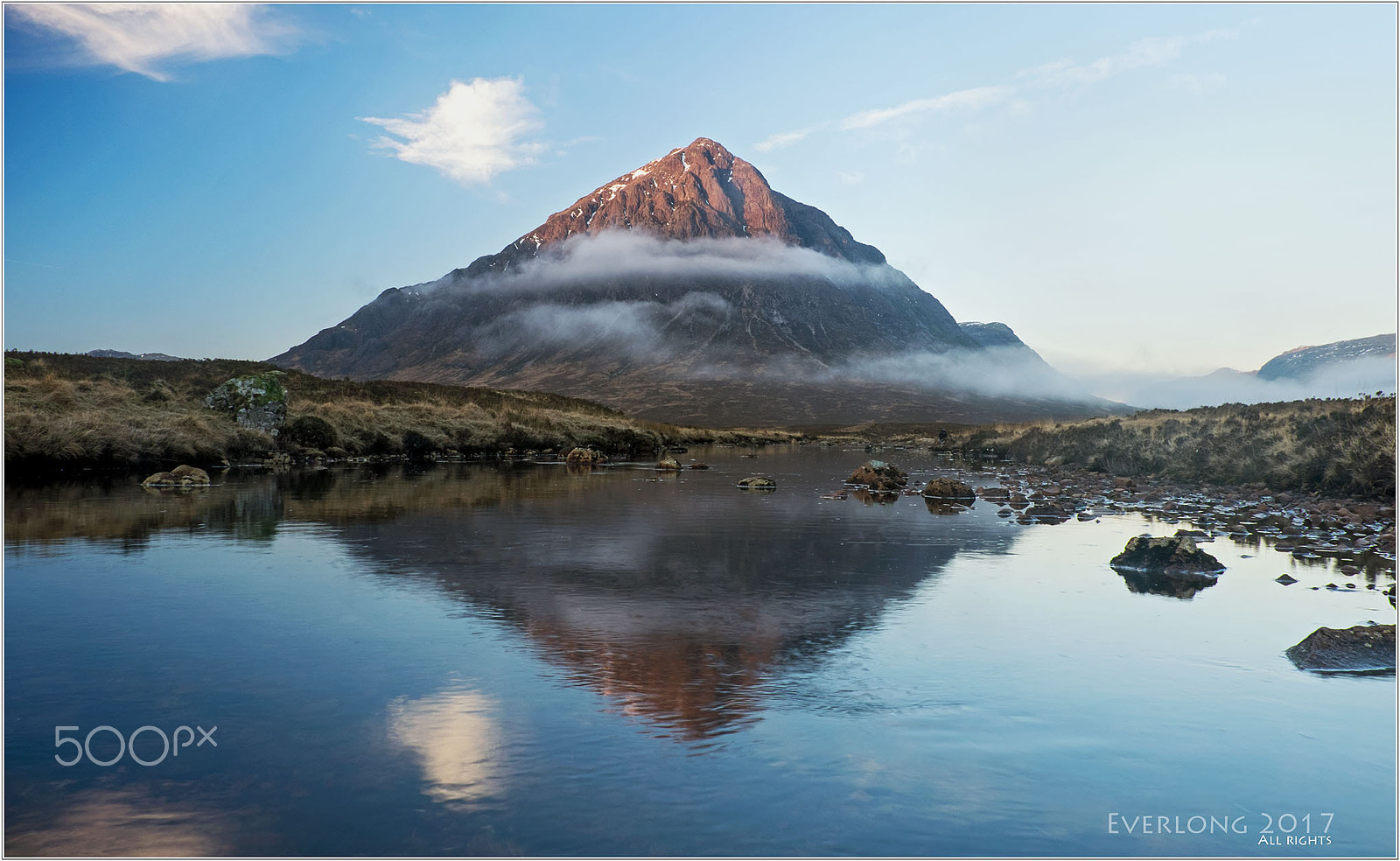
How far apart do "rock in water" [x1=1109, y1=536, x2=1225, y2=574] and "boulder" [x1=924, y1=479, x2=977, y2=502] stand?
11408mm

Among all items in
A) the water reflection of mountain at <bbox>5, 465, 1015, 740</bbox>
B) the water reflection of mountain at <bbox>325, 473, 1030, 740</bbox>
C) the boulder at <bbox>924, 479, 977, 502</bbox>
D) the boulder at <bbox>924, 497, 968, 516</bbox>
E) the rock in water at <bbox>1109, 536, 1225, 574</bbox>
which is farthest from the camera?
the boulder at <bbox>924, 479, 977, 502</bbox>

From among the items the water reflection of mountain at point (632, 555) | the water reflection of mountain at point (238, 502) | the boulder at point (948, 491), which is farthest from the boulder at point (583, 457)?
the boulder at point (948, 491)

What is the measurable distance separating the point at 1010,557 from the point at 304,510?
14.7 metres

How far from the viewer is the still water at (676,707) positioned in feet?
16.7

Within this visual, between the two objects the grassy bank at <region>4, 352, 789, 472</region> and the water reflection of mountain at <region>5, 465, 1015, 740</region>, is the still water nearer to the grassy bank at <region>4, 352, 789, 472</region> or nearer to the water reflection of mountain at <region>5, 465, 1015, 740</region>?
the water reflection of mountain at <region>5, 465, 1015, 740</region>

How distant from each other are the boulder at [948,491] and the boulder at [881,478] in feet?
6.54

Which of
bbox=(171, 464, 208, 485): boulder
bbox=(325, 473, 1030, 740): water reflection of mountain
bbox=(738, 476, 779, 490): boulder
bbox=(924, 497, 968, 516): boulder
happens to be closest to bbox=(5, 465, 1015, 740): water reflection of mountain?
bbox=(325, 473, 1030, 740): water reflection of mountain

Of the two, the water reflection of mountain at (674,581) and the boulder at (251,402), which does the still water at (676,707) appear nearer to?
the water reflection of mountain at (674,581)

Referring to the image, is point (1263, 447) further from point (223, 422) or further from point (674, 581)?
point (223, 422)

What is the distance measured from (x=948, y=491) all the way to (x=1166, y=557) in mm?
12596

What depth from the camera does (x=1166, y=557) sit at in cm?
1339

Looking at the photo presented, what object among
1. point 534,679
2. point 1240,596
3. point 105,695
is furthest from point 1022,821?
point 1240,596

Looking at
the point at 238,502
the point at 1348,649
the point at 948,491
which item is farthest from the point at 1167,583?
the point at 238,502

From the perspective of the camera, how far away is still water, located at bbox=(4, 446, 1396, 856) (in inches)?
200
